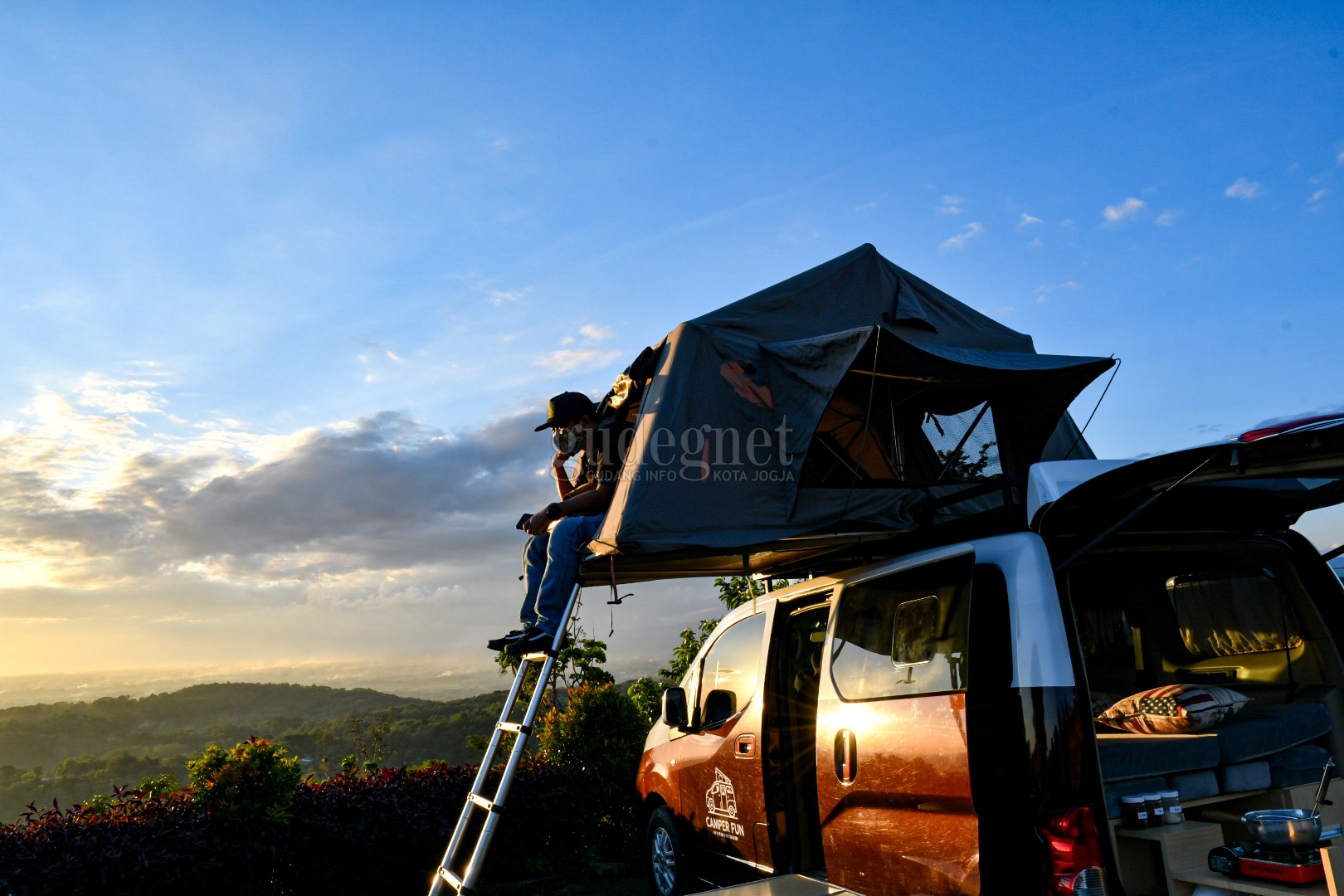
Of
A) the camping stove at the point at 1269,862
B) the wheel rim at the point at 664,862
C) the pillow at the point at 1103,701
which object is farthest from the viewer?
the wheel rim at the point at 664,862

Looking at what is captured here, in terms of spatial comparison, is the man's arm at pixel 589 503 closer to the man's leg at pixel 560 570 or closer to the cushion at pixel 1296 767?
the man's leg at pixel 560 570

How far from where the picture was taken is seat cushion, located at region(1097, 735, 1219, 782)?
10.4ft

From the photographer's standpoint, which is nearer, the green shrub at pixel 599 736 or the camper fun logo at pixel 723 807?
the camper fun logo at pixel 723 807

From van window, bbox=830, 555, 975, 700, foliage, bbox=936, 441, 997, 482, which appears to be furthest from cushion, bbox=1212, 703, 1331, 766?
foliage, bbox=936, 441, 997, 482

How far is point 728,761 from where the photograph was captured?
16.3 ft

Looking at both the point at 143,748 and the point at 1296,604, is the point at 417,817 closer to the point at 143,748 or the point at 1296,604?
the point at 143,748

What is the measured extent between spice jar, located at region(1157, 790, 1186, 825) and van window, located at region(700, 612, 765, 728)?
220 centimetres

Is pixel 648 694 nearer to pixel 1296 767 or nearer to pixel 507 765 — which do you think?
pixel 507 765

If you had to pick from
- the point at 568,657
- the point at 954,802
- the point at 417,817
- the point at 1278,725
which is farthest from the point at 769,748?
the point at 568,657

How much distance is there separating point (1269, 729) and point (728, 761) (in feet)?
8.82

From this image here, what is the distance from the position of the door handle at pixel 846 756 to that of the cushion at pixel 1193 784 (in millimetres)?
1200

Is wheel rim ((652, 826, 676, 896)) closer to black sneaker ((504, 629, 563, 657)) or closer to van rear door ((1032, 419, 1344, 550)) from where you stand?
black sneaker ((504, 629, 563, 657))

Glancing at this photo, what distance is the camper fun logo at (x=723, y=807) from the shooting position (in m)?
4.84

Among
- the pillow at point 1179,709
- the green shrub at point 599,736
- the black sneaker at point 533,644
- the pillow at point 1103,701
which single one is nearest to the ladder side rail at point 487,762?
the black sneaker at point 533,644
